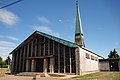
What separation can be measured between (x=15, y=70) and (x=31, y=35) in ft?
26.6

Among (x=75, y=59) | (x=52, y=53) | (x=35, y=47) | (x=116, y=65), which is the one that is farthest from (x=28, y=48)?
(x=116, y=65)

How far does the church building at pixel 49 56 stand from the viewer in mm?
20438

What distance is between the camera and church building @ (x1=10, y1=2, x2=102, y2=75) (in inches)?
805

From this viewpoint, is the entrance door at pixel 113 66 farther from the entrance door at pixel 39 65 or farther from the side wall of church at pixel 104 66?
the entrance door at pixel 39 65

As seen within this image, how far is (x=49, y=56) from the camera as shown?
73.7 feet

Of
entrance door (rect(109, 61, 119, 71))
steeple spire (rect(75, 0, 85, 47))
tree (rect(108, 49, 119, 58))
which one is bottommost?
entrance door (rect(109, 61, 119, 71))

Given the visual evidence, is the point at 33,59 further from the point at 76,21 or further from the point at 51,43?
the point at 76,21

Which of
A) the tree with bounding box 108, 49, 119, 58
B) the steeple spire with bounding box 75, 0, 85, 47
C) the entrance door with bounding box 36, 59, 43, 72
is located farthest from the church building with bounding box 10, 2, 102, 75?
the tree with bounding box 108, 49, 119, 58

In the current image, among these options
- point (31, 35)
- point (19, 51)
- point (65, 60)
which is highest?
point (31, 35)

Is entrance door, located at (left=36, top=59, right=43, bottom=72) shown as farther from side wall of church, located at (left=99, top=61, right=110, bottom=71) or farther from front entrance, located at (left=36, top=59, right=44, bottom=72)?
side wall of church, located at (left=99, top=61, right=110, bottom=71)

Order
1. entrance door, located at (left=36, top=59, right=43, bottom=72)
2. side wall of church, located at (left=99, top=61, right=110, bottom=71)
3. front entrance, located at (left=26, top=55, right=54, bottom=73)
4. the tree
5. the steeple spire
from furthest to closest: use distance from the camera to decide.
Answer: the tree
the steeple spire
side wall of church, located at (left=99, top=61, right=110, bottom=71)
entrance door, located at (left=36, top=59, right=43, bottom=72)
front entrance, located at (left=26, top=55, right=54, bottom=73)

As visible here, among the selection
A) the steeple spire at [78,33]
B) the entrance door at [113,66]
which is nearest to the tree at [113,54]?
A: the entrance door at [113,66]

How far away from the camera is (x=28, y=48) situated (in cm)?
2652

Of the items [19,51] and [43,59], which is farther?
[19,51]
